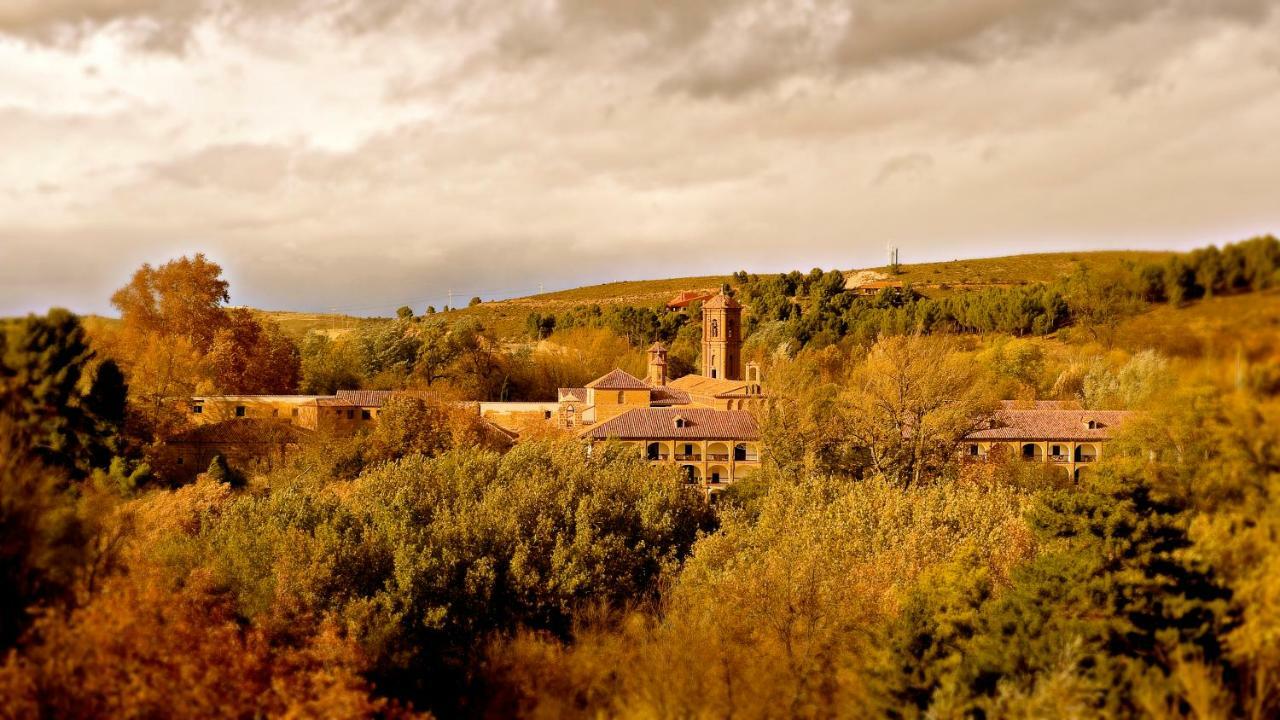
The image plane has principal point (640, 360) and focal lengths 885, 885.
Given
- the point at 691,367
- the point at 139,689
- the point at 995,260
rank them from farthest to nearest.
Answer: the point at 995,260 → the point at 691,367 → the point at 139,689

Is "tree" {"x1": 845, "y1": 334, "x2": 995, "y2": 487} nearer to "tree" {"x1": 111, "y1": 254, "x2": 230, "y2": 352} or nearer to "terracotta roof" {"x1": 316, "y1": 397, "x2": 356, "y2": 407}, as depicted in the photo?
"terracotta roof" {"x1": 316, "y1": 397, "x2": 356, "y2": 407}

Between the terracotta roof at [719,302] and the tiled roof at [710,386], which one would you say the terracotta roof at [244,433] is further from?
the terracotta roof at [719,302]

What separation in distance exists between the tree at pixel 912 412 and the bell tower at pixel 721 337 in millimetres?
24526

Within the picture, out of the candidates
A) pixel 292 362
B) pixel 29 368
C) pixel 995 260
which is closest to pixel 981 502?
pixel 29 368

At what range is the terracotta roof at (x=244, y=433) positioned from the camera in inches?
1638

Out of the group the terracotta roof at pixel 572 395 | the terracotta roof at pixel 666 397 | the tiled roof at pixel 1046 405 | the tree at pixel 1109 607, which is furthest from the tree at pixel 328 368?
the tree at pixel 1109 607

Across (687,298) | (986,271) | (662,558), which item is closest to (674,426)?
(662,558)

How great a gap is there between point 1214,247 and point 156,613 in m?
17.5

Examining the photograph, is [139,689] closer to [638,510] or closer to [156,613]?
[156,613]

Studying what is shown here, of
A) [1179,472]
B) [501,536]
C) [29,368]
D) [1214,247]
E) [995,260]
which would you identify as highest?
[995,260]

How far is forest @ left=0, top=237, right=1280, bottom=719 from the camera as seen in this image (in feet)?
38.2

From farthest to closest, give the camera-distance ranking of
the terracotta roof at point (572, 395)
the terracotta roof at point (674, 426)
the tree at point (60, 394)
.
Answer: the terracotta roof at point (572, 395), the terracotta roof at point (674, 426), the tree at point (60, 394)

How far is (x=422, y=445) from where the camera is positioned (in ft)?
130

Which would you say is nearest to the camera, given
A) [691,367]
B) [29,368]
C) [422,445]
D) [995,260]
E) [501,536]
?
[29,368]
